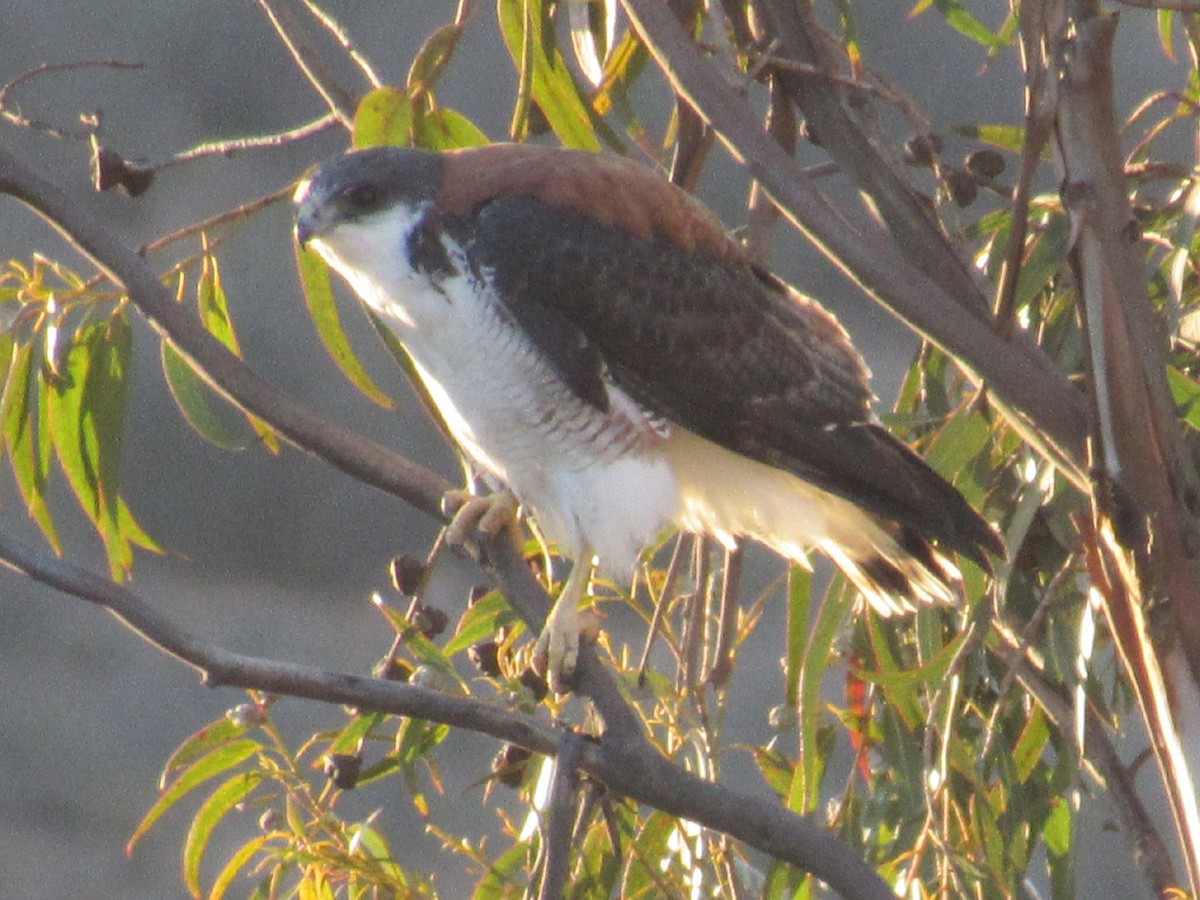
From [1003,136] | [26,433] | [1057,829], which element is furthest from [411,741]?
[1003,136]

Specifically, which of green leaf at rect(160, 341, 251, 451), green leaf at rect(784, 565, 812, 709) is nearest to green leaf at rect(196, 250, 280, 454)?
green leaf at rect(160, 341, 251, 451)

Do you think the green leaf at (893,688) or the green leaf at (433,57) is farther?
the green leaf at (893,688)

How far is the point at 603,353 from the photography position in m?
1.62

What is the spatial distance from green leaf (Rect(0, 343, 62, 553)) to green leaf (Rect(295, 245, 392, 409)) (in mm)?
261

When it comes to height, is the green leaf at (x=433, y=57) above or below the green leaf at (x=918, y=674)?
above

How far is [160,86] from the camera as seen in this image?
331 cm

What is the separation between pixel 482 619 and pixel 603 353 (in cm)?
28

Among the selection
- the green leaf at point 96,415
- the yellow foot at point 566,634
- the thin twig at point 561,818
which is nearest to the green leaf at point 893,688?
the yellow foot at point 566,634

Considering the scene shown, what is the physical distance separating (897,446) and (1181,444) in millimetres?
404

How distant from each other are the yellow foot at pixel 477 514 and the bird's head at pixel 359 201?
248mm

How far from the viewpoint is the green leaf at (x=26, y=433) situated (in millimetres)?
1583

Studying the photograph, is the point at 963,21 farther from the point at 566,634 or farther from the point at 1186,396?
the point at 566,634

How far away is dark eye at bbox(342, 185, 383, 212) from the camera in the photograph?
5.02 ft

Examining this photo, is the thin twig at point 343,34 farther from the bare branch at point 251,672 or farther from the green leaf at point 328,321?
the bare branch at point 251,672
